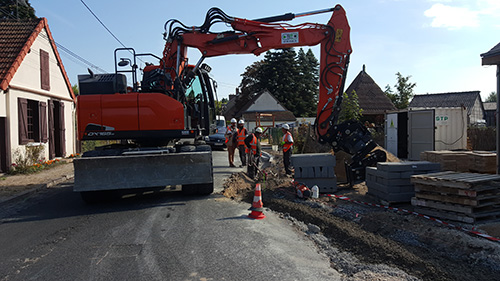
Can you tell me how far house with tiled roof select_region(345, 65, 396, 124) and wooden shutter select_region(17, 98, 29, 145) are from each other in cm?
2478

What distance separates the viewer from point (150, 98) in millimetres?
7727

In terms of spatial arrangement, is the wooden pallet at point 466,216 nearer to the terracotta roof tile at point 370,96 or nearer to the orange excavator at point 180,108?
the orange excavator at point 180,108

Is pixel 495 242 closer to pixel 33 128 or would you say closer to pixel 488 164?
pixel 488 164

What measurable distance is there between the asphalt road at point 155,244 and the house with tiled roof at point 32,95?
6.70 meters

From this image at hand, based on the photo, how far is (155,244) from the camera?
510cm

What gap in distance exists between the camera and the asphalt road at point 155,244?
4.16m

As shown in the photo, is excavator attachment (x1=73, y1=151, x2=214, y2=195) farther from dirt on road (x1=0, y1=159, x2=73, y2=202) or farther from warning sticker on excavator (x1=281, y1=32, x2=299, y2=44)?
warning sticker on excavator (x1=281, y1=32, x2=299, y2=44)

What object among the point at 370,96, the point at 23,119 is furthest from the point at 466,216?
the point at 370,96

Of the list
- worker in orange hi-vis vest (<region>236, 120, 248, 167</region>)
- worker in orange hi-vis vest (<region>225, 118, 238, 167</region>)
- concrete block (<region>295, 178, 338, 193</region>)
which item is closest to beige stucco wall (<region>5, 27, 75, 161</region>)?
worker in orange hi-vis vest (<region>225, 118, 238, 167</region>)

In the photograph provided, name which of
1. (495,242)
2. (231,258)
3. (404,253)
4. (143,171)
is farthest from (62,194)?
(495,242)

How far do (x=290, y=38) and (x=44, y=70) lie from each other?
12066mm

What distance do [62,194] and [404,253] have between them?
26.8ft

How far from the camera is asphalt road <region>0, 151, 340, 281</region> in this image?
4160 millimetres

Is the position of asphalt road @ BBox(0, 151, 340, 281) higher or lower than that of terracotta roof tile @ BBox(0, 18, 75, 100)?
lower
